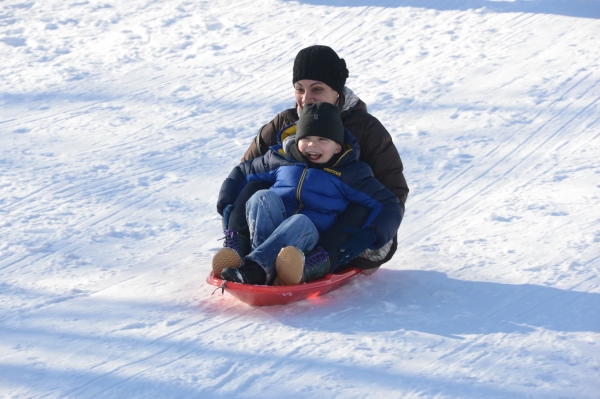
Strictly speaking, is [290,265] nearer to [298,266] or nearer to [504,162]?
[298,266]

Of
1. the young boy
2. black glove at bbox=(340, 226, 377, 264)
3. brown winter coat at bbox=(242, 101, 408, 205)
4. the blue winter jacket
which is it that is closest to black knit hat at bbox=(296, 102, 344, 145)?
the young boy

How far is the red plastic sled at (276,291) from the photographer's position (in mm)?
3443

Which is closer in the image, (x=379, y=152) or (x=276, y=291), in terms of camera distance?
(x=276, y=291)

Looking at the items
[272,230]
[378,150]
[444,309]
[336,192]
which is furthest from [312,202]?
[444,309]

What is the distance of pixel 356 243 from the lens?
3613 mm

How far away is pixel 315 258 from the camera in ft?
11.8

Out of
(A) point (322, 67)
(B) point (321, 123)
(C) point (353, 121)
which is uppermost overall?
(A) point (322, 67)

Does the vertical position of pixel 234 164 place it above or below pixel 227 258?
below

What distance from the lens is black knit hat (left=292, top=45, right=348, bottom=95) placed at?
397 cm

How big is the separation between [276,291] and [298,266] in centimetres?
14

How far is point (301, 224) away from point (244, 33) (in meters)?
4.98

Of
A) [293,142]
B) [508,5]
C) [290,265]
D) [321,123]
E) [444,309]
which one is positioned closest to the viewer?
[290,265]

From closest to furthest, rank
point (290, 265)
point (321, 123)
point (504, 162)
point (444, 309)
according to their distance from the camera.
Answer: point (290, 265) → point (444, 309) → point (321, 123) → point (504, 162)

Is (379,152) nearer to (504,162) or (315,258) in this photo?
(315,258)
